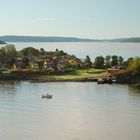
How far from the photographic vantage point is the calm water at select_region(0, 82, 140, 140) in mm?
19156

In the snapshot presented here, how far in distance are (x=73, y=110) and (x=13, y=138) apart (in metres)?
7.20

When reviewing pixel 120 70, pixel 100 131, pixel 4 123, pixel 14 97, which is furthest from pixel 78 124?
pixel 120 70

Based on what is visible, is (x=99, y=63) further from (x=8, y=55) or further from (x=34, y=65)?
(x=8, y=55)

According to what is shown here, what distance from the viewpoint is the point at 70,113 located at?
2403 cm

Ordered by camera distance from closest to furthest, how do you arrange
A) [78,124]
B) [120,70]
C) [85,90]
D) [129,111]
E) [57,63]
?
[78,124], [129,111], [85,90], [120,70], [57,63]

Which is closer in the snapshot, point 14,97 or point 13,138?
point 13,138

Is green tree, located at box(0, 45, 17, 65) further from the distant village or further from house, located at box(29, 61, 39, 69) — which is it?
house, located at box(29, 61, 39, 69)

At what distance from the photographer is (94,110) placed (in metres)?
24.9

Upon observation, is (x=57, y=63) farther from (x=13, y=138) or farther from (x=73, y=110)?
(x=13, y=138)

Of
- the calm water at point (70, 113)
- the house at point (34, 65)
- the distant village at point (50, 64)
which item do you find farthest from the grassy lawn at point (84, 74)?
the calm water at point (70, 113)

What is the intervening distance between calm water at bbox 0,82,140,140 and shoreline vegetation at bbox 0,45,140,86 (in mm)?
4562

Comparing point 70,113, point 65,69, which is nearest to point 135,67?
point 65,69

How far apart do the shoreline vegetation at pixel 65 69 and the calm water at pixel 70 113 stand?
456 cm

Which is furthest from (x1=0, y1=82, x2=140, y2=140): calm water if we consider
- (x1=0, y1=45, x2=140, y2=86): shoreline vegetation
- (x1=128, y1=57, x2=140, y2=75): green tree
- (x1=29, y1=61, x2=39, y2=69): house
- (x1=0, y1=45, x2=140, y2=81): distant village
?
(x1=29, y1=61, x2=39, y2=69): house
